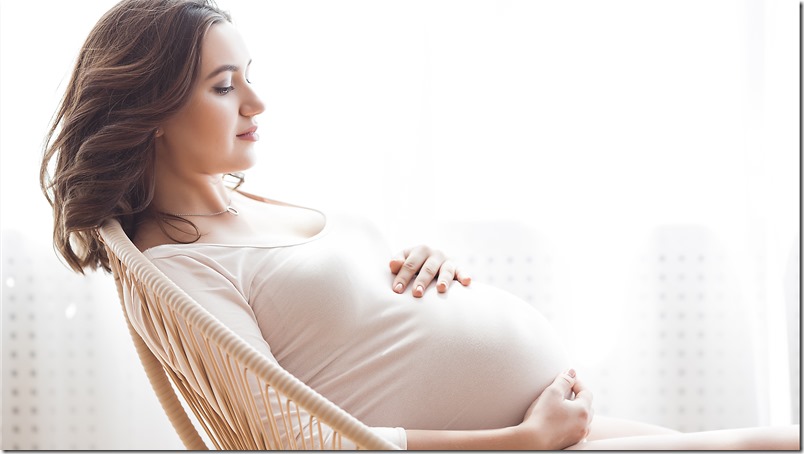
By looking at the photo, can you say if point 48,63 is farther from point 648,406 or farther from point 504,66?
point 648,406

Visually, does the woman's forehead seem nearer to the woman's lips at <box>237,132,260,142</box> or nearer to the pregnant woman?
the pregnant woman

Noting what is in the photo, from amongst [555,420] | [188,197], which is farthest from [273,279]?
[555,420]

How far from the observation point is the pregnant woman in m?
0.97

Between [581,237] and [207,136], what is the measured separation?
100 cm

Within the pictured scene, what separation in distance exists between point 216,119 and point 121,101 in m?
0.14

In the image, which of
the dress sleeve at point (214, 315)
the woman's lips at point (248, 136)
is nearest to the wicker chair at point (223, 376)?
the dress sleeve at point (214, 315)

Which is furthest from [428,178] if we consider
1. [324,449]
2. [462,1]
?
[324,449]

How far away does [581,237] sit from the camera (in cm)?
172

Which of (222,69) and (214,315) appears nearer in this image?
(214,315)

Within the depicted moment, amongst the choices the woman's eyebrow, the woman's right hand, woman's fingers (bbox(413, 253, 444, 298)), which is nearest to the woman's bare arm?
the woman's right hand

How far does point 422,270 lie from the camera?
44.8 inches

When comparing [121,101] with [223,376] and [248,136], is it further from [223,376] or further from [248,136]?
[223,376]

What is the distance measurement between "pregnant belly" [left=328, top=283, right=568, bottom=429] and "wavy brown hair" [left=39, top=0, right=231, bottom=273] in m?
0.43

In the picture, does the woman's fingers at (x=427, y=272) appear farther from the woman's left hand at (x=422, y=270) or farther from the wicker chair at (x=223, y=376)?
the wicker chair at (x=223, y=376)
